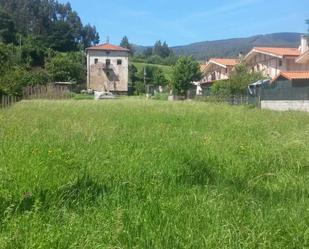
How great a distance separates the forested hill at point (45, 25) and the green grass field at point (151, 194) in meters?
89.5

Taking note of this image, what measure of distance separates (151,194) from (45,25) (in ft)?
387

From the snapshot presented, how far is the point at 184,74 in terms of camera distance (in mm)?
62125

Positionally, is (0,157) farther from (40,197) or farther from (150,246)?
(150,246)

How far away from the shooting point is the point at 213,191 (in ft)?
15.5

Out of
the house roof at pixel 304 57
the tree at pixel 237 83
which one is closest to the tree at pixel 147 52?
the tree at pixel 237 83

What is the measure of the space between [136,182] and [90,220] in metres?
1.30

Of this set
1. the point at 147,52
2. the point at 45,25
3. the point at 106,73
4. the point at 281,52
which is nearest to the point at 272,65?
the point at 281,52

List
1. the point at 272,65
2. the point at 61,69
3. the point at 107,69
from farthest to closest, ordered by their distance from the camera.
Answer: the point at 107,69
the point at 61,69
the point at 272,65

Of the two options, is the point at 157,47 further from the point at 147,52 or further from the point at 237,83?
the point at 237,83

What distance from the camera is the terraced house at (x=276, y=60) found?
47281 mm

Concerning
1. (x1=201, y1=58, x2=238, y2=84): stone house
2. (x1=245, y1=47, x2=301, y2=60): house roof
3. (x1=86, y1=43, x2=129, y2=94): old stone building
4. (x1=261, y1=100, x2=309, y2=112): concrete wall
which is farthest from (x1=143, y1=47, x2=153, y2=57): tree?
(x1=261, y1=100, x2=309, y2=112): concrete wall

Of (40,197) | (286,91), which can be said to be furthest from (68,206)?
(286,91)

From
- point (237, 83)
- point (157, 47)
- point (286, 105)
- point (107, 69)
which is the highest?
point (157, 47)

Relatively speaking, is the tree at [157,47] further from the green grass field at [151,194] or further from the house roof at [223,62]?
the green grass field at [151,194]
